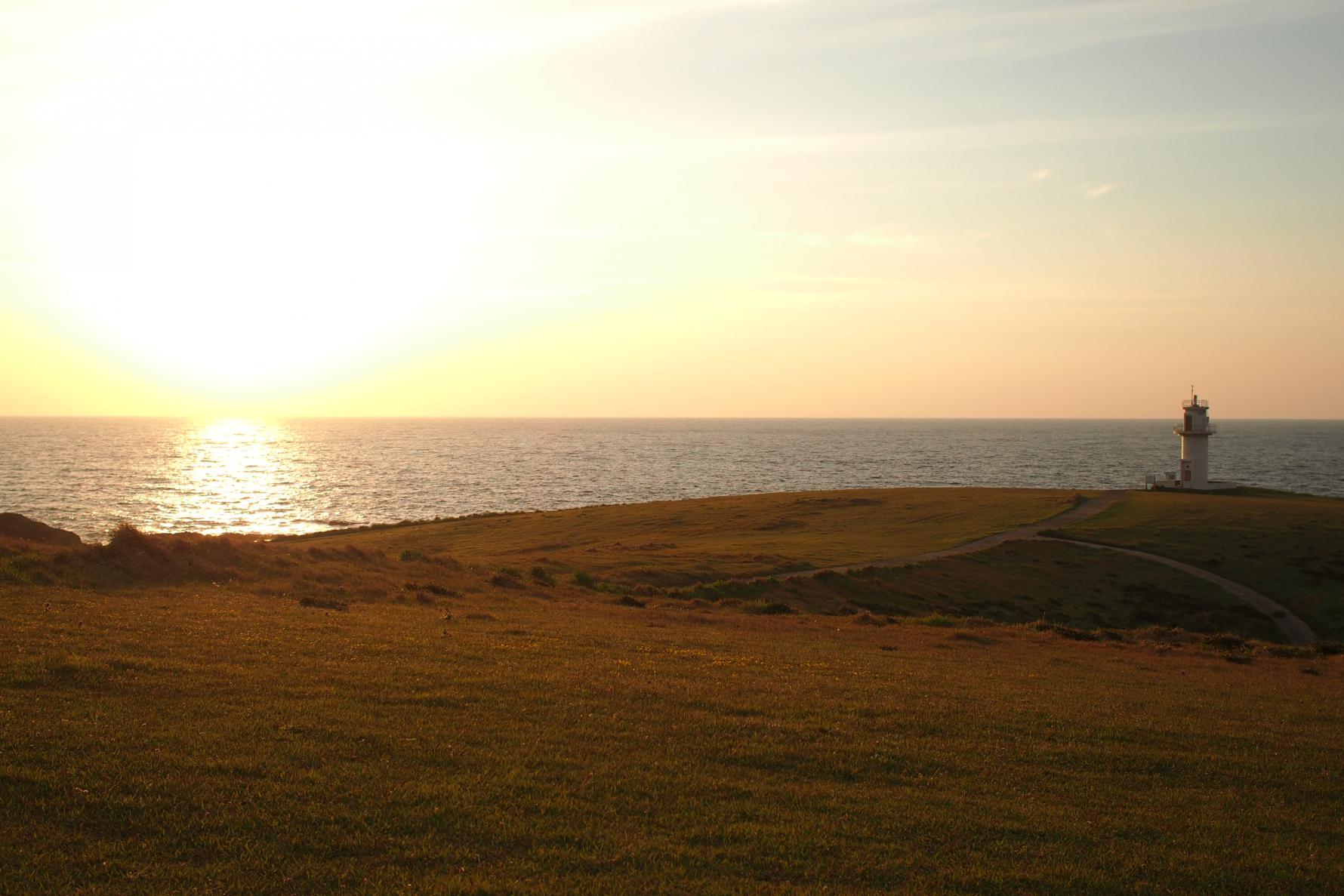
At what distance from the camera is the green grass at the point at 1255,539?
2092 inches

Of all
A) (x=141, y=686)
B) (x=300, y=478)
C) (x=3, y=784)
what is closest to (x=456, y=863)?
(x=3, y=784)

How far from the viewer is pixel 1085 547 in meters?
59.2

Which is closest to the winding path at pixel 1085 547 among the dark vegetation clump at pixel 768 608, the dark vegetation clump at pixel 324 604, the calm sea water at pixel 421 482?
the dark vegetation clump at pixel 768 608

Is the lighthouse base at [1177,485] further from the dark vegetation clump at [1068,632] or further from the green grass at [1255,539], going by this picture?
the dark vegetation clump at [1068,632]

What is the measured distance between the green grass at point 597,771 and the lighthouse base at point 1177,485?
7845 centimetres

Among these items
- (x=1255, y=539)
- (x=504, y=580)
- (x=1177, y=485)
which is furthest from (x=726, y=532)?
(x=1177, y=485)

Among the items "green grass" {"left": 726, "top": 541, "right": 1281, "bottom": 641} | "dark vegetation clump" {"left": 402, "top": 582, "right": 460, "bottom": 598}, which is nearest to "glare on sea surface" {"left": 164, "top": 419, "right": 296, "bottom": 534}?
"dark vegetation clump" {"left": 402, "top": 582, "right": 460, "bottom": 598}

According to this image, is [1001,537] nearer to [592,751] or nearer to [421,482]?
[592,751]

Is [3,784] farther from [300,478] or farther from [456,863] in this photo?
[300,478]

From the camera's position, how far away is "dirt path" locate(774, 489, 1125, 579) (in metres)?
47.6

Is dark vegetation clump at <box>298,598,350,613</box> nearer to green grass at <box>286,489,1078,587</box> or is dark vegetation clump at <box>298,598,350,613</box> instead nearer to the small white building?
green grass at <box>286,489,1078,587</box>

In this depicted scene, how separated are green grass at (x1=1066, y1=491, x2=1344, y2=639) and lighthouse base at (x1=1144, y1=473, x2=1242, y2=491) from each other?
12002mm

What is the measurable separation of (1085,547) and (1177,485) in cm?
4211

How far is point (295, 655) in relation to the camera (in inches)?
717
